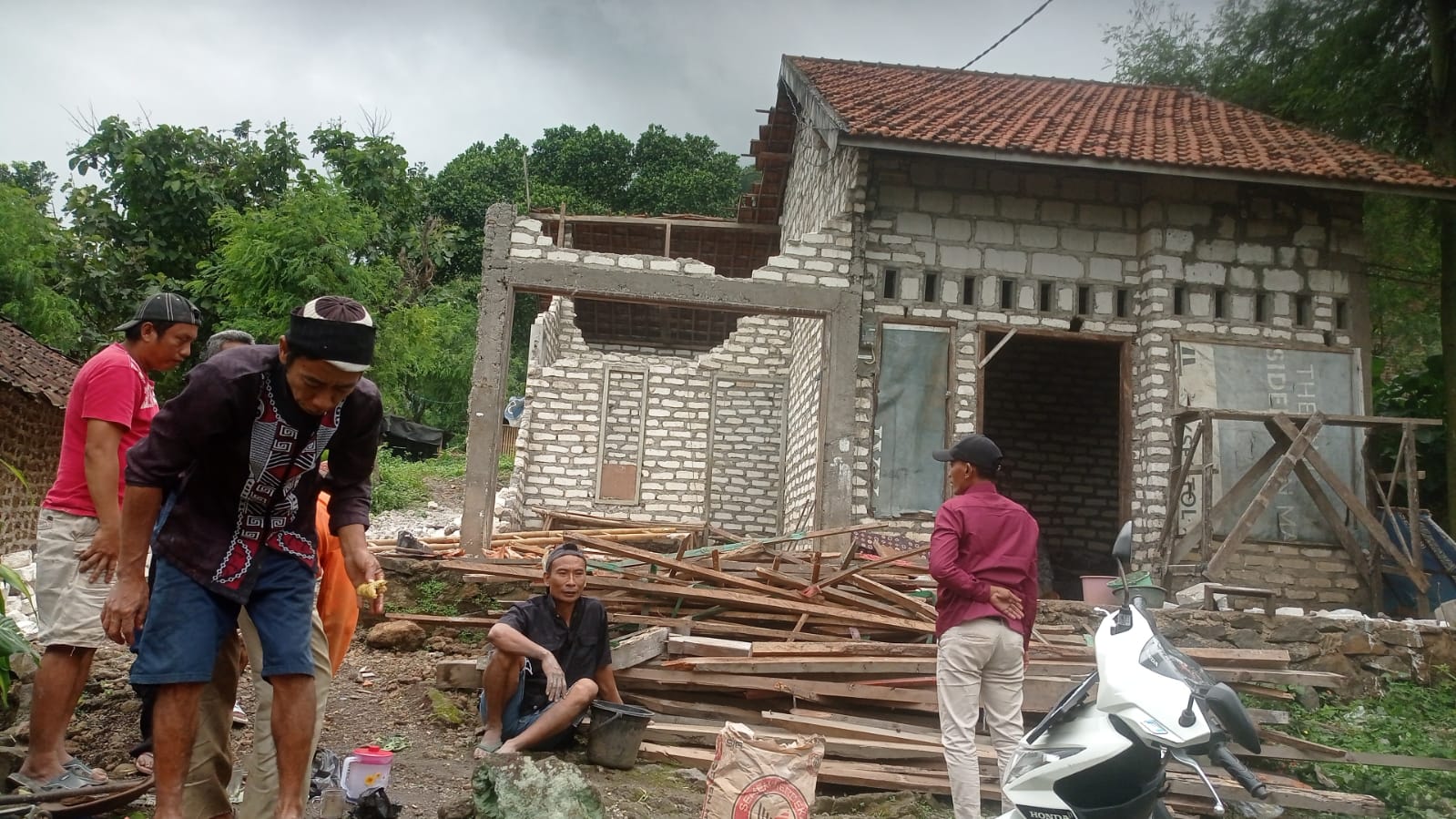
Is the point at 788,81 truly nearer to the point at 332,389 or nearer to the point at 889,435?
the point at 889,435

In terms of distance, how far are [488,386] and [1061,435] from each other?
862 cm

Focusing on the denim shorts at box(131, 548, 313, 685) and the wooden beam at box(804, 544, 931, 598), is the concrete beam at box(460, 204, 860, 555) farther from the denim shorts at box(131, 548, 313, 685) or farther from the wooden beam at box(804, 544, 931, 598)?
the denim shorts at box(131, 548, 313, 685)

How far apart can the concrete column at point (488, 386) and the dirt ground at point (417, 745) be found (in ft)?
9.63

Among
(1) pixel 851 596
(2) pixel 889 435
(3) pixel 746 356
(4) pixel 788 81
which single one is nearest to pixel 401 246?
(3) pixel 746 356

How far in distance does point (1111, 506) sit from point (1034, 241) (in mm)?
5319

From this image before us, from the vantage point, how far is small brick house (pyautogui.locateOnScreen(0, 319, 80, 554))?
1237cm

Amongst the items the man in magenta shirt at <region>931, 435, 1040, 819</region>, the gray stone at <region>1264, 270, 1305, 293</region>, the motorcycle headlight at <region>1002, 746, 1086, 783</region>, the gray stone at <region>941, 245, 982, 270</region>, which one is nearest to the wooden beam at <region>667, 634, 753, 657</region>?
the man in magenta shirt at <region>931, 435, 1040, 819</region>

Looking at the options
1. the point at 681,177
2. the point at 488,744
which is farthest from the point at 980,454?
the point at 681,177

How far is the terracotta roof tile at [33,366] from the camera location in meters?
12.2

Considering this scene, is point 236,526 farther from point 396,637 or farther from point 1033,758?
point 396,637

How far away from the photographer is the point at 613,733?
527 cm

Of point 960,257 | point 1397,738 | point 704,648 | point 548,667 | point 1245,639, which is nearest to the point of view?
point 548,667

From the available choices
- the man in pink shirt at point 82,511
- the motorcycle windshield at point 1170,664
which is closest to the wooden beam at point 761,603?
the man in pink shirt at point 82,511

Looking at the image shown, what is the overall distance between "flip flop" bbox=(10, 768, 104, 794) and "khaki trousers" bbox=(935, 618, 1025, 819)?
3288 millimetres
